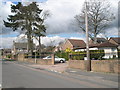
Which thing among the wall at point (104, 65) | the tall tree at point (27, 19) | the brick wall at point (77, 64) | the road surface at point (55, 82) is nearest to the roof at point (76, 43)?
the tall tree at point (27, 19)

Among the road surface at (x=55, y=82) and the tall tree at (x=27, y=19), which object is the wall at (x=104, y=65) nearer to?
the road surface at (x=55, y=82)

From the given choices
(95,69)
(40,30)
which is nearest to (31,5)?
(40,30)

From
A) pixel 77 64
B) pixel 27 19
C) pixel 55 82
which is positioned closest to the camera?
pixel 55 82

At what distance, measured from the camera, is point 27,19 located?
46125 millimetres

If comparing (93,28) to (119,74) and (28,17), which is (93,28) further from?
(119,74)

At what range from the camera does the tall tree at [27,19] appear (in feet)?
151

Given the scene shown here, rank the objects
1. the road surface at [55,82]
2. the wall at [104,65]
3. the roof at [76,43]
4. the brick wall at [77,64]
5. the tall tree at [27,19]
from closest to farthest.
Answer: the road surface at [55,82] → the wall at [104,65] → the brick wall at [77,64] → the tall tree at [27,19] → the roof at [76,43]

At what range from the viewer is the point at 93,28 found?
4572 centimetres

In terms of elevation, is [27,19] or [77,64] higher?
[27,19]

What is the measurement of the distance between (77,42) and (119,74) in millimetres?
62745

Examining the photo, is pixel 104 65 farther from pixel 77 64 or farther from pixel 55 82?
pixel 55 82

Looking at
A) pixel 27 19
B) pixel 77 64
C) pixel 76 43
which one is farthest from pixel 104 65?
pixel 76 43

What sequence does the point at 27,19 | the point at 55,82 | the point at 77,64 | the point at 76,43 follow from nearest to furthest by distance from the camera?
the point at 55,82
the point at 77,64
the point at 27,19
the point at 76,43

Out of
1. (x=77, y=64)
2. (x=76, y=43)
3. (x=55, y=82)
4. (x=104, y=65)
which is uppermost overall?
(x=76, y=43)
